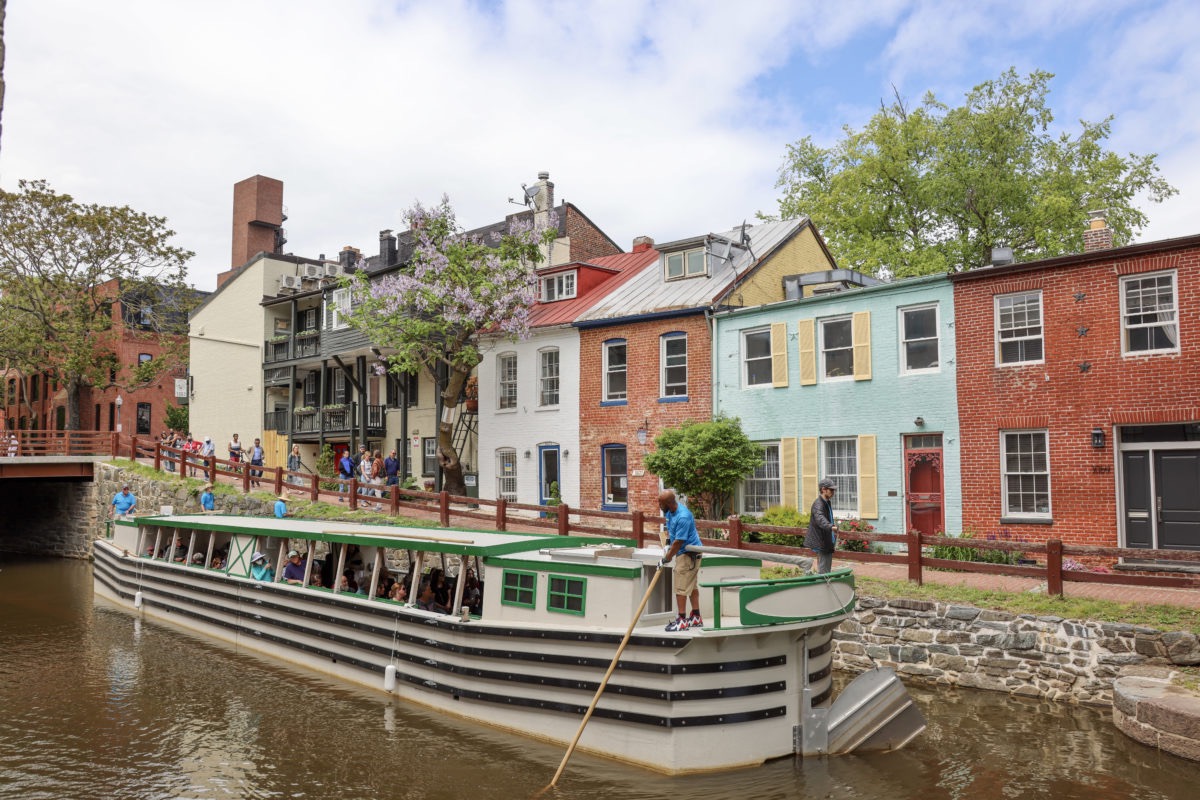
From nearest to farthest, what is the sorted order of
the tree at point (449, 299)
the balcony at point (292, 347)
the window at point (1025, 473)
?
the window at point (1025, 473), the tree at point (449, 299), the balcony at point (292, 347)

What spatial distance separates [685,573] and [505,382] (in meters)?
19.7

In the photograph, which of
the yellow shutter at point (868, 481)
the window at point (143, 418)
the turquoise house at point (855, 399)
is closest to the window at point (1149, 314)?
the turquoise house at point (855, 399)

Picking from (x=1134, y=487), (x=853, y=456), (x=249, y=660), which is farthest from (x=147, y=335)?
(x=1134, y=487)

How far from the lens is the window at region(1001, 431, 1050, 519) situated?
60.7 ft

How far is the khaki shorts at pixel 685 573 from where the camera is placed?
1031cm

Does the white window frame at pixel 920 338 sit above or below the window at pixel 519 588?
above

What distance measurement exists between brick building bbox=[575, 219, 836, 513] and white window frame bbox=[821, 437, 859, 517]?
11.4 feet

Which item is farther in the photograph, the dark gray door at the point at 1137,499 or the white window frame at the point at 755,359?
the white window frame at the point at 755,359

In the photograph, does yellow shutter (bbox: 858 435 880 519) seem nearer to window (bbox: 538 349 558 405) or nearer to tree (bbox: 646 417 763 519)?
tree (bbox: 646 417 763 519)

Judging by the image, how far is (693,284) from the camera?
26109 millimetres

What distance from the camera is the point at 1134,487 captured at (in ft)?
57.1

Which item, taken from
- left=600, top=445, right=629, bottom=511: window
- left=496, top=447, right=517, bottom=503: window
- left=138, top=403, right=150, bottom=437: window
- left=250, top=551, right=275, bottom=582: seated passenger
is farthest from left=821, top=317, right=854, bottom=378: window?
left=138, top=403, right=150, bottom=437: window

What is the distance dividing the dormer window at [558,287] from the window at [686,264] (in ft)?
12.0

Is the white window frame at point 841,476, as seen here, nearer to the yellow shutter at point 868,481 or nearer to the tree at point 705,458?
the yellow shutter at point 868,481
